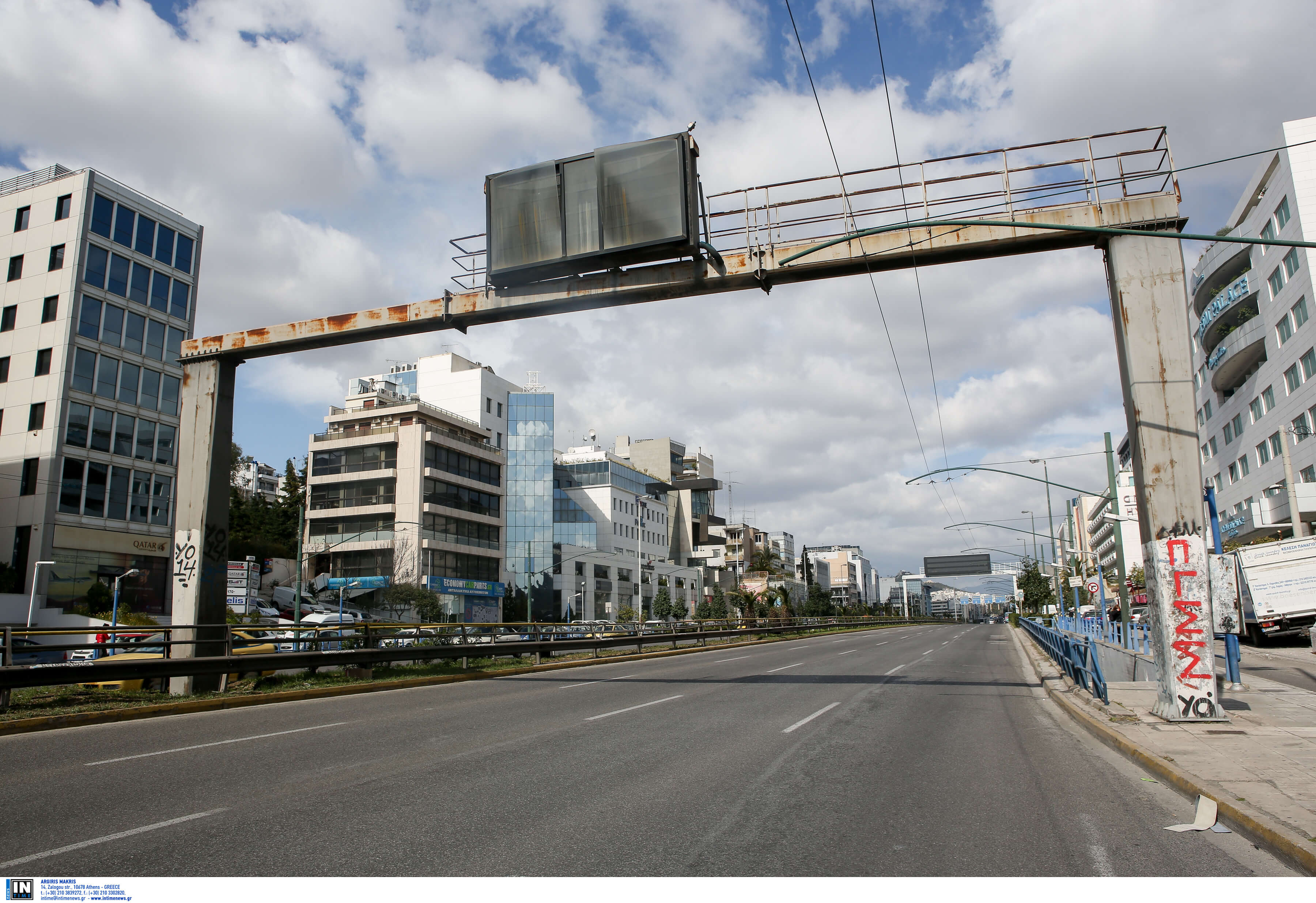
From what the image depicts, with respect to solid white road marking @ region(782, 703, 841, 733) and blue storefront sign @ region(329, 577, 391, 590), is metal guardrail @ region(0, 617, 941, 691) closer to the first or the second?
solid white road marking @ region(782, 703, 841, 733)

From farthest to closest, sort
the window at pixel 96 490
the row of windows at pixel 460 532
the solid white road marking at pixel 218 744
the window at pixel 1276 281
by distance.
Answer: the row of windows at pixel 460 532
the window at pixel 96 490
the window at pixel 1276 281
the solid white road marking at pixel 218 744

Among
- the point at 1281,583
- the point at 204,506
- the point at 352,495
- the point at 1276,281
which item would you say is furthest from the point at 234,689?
the point at 1276,281

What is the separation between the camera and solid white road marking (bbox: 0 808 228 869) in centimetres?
517

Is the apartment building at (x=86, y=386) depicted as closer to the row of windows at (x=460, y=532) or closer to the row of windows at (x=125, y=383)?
the row of windows at (x=125, y=383)

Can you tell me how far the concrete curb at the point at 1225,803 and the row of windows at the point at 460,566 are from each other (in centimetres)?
5900

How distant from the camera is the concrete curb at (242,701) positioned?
1191cm

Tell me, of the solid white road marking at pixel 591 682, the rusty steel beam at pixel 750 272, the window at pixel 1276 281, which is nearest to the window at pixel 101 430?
the rusty steel beam at pixel 750 272

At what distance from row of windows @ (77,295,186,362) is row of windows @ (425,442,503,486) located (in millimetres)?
20210

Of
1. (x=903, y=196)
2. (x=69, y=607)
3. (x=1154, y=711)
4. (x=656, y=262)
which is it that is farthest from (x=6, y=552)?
(x=1154, y=711)

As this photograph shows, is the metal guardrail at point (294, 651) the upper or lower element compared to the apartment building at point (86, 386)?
lower

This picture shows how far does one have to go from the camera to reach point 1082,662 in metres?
16.5

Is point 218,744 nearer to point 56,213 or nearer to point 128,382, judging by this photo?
point 128,382

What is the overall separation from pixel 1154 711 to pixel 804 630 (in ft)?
166
